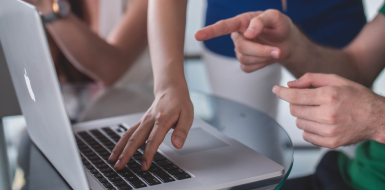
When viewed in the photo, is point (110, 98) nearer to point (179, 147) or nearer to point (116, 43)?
point (116, 43)

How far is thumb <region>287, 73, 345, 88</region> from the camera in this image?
719mm

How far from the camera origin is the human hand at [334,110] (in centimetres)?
67

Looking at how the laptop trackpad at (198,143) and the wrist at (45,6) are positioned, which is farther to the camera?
the wrist at (45,6)

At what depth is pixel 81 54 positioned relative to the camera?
1.40 m

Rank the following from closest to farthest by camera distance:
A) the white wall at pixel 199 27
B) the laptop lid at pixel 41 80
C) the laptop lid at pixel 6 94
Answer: the laptop lid at pixel 41 80, the laptop lid at pixel 6 94, the white wall at pixel 199 27

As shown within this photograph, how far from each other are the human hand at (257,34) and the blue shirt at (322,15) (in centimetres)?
39

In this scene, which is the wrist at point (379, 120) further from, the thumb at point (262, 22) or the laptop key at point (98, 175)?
the laptop key at point (98, 175)

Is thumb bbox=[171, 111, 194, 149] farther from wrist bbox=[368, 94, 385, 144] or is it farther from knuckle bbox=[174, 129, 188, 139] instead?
wrist bbox=[368, 94, 385, 144]

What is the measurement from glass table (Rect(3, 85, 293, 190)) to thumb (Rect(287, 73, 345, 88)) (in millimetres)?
142

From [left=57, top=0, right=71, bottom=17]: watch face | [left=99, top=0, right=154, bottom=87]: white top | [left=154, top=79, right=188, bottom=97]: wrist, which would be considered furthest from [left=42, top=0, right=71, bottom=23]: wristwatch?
[left=154, top=79, right=188, bottom=97]: wrist

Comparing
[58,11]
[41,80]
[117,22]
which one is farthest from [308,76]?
[117,22]

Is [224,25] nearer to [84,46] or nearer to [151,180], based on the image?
[151,180]

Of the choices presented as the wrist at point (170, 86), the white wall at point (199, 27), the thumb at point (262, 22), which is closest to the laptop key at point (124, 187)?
the wrist at point (170, 86)

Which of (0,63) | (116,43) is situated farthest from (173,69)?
(116,43)
